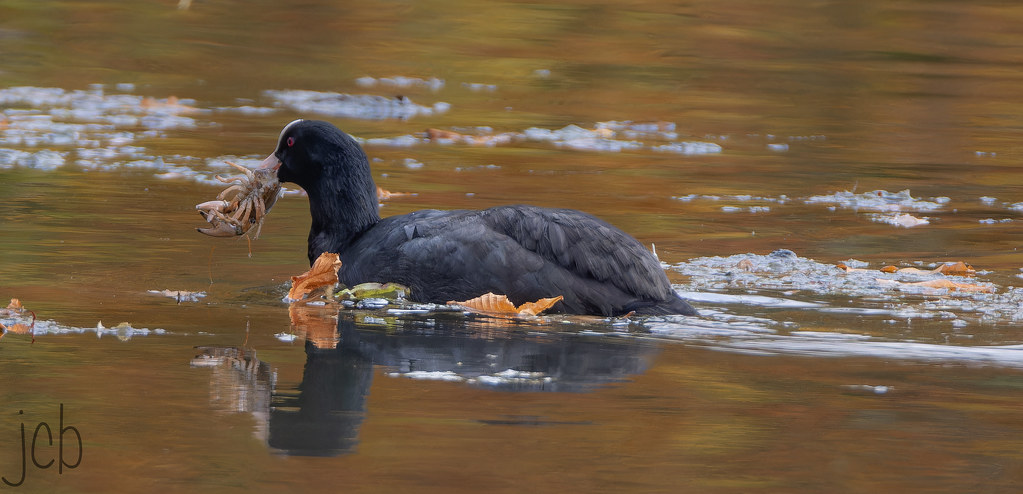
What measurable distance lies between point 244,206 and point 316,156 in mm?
510

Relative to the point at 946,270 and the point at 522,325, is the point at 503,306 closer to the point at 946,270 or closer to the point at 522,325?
the point at 522,325

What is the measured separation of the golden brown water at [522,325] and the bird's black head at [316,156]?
56 centimetres

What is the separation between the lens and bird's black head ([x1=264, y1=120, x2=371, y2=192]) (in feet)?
28.6

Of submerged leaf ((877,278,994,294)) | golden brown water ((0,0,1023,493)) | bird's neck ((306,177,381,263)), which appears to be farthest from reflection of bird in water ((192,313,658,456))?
submerged leaf ((877,278,994,294))

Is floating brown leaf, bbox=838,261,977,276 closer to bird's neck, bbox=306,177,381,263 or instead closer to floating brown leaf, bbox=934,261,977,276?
floating brown leaf, bbox=934,261,977,276

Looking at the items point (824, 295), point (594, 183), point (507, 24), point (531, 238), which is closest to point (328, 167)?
point (531, 238)

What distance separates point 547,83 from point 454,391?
13.6 m

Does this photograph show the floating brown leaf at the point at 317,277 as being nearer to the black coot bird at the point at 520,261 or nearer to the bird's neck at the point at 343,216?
the black coot bird at the point at 520,261

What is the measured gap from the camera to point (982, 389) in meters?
6.07

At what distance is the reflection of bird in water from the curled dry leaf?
5.06 ft

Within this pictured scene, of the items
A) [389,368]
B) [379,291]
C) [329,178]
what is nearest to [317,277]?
[379,291]

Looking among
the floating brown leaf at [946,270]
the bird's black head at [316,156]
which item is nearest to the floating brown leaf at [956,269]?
the floating brown leaf at [946,270]

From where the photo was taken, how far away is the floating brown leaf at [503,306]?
7484 millimetres

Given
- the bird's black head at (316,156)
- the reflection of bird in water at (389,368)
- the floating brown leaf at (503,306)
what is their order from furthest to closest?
the bird's black head at (316,156) → the floating brown leaf at (503,306) → the reflection of bird in water at (389,368)
